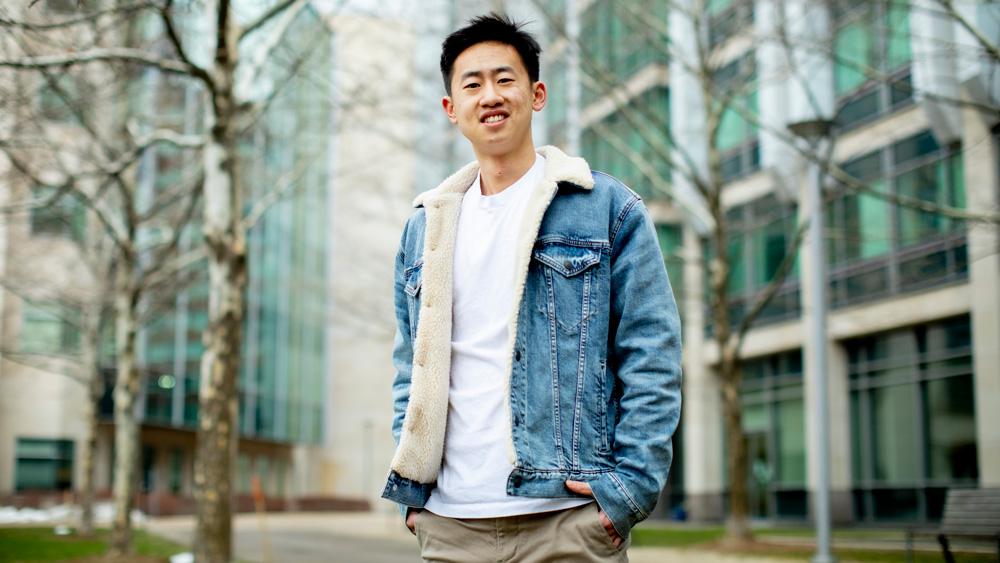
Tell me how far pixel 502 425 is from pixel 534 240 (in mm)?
487

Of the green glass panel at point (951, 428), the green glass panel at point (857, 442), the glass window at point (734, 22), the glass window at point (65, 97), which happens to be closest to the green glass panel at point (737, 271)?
the green glass panel at point (857, 442)

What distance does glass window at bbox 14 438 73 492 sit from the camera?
40.5 metres

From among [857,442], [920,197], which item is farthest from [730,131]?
[857,442]

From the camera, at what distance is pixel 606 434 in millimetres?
2609

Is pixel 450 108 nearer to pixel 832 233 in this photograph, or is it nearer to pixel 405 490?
pixel 405 490

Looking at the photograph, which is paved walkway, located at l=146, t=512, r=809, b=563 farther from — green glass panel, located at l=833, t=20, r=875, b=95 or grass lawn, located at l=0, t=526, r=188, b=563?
green glass panel, located at l=833, t=20, r=875, b=95

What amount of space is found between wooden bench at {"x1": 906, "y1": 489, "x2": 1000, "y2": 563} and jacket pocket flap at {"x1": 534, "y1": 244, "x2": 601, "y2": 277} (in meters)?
8.69

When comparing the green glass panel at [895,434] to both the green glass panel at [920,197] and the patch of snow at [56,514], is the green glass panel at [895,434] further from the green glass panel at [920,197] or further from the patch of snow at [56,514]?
the patch of snow at [56,514]

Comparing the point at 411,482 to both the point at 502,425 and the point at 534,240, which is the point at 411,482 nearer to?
the point at 502,425

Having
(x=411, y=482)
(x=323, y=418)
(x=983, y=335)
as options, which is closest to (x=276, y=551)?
(x=983, y=335)

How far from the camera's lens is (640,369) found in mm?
2576

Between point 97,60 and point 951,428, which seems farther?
point 951,428

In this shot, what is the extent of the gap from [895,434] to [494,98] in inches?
891

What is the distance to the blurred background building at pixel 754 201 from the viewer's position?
17.2m
